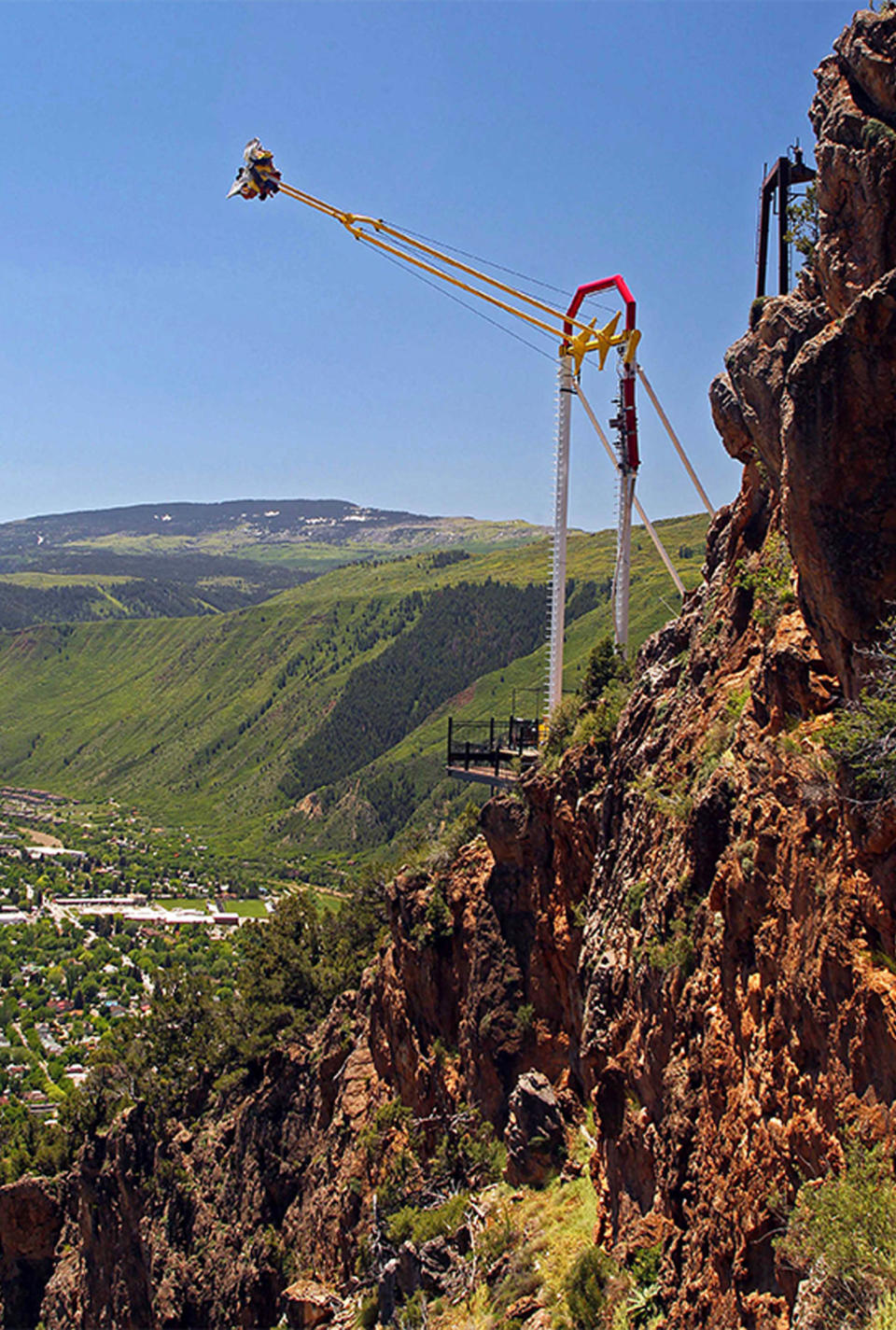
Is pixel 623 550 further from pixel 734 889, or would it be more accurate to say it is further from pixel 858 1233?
pixel 858 1233

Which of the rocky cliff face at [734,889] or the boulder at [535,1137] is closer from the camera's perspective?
the rocky cliff face at [734,889]

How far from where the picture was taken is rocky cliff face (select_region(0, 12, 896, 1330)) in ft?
42.1

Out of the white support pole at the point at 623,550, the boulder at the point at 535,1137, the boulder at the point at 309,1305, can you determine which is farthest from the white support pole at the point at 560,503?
the boulder at the point at 309,1305

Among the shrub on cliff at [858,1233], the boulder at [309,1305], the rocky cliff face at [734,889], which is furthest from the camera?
the boulder at [309,1305]

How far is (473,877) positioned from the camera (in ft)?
102

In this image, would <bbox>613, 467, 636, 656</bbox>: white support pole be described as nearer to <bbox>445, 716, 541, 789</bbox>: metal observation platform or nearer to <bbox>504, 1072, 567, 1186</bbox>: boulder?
<bbox>445, 716, 541, 789</bbox>: metal observation platform

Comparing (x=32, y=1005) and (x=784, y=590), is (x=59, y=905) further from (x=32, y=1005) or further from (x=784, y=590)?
(x=784, y=590)

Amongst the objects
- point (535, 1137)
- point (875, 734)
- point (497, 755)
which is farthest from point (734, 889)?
point (497, 755)

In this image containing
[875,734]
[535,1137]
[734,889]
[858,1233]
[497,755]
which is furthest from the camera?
[497,755]

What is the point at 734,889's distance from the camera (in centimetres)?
1534

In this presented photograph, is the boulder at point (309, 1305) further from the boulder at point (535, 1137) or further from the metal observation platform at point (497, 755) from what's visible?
the metal observation platform at point (497, 755)

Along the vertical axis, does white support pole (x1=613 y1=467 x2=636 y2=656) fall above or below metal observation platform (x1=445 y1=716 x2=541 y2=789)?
above

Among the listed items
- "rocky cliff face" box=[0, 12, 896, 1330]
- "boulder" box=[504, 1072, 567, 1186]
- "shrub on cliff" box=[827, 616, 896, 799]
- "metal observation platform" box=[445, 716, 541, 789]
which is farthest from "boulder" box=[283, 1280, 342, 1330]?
"shrub on cliff" box=[827, 616, 896, 799]

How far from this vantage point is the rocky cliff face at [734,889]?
12844 millimetres
